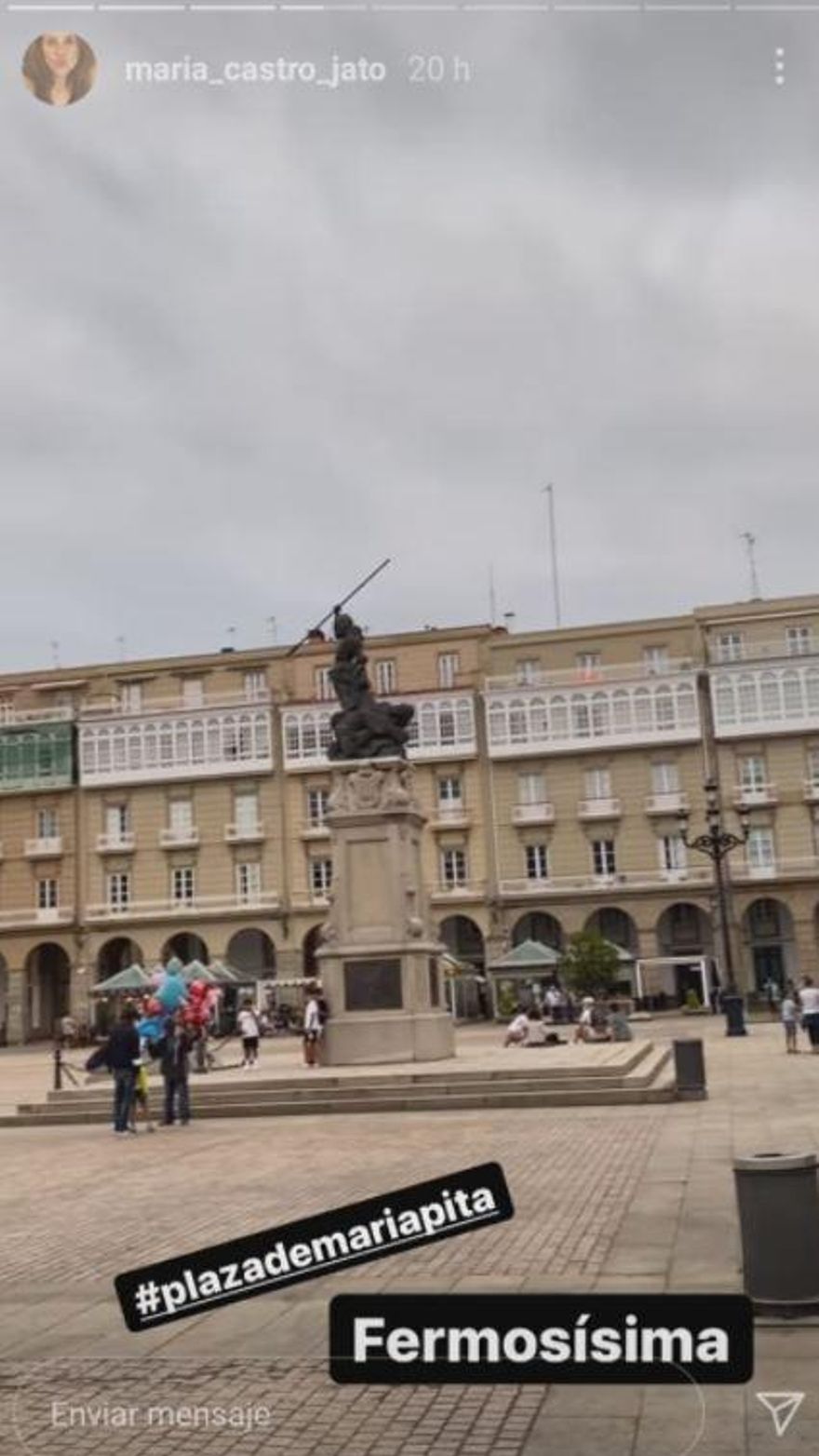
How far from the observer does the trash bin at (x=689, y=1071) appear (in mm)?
18500

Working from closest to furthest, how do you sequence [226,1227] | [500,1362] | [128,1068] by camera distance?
[500,1362]
[226,1227]
[128,1068]

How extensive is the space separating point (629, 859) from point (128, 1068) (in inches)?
1732

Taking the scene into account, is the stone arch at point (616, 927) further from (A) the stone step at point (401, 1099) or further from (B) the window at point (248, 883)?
(A) the stone step at point (401, 1099)

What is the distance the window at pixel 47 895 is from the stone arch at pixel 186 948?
5.63 meters

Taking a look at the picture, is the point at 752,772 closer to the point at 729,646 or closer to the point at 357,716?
the point at 729,646

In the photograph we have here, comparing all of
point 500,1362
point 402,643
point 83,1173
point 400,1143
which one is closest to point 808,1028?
point 400,1143

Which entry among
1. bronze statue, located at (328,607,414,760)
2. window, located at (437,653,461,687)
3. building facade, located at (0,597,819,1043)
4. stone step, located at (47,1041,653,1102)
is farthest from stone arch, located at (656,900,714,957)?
stone step, located at (47,1041,653,1102)

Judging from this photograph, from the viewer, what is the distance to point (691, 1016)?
50.2 metres

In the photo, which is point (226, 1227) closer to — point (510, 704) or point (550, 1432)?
point (550, 1432)

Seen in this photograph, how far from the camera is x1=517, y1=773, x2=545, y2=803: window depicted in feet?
200

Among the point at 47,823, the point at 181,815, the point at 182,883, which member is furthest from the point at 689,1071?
the point at 47,823

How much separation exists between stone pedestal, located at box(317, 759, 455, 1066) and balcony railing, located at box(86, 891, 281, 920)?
37502mm

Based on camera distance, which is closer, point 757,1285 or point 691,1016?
point 757,1285

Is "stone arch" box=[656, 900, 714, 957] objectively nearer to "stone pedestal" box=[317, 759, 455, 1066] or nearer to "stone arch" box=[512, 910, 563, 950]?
"stone arch" box=[512, 910, 563, 950]
